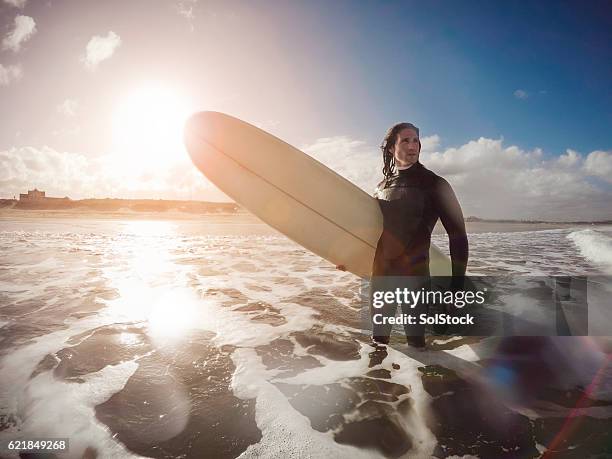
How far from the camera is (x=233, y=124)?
389 cm

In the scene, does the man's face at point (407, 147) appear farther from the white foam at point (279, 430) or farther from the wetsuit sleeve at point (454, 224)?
the white foam at point (279, 430)

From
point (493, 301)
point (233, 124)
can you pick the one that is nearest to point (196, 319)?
point (233, 124)

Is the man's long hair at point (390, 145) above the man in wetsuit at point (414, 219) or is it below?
Result: above

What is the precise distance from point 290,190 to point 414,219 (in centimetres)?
155

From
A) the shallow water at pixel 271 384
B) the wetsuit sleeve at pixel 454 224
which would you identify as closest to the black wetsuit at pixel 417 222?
the wetsuit sleeve at pixel 454 224

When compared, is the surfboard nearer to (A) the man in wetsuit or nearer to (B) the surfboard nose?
(B) the surfboard nose

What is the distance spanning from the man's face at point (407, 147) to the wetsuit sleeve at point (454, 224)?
30 cm

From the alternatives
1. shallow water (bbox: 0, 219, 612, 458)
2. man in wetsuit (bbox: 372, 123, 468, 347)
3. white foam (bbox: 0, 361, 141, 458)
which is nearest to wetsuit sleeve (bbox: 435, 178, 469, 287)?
man in wetsuit (bbox: 372, 123, 468, 347)

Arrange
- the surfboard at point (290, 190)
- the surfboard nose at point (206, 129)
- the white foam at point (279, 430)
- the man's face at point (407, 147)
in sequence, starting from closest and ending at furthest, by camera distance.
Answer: the white foam at point (279, 430), the man's face at point (407, 147), the surfboard at point (290, 190), the surfboard nose at point (206, 129)

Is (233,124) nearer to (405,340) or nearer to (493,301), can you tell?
(405,340)

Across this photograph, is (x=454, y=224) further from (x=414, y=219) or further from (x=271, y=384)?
(x=271, y=384)

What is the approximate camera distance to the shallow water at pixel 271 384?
158 centimetres

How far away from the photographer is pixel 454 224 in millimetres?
2465

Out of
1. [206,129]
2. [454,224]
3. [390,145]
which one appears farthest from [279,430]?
[206,129]
